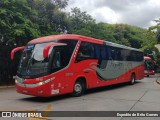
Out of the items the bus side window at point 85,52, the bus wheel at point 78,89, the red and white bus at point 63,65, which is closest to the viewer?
the red and white bus at point 63,65

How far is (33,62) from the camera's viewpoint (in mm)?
12211

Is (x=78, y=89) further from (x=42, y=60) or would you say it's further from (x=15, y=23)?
(x=15, y=23)

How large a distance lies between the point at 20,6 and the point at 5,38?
3.16m

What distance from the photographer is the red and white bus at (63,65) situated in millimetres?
11875

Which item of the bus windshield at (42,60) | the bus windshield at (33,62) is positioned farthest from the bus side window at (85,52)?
the bus windshield at (33,62)

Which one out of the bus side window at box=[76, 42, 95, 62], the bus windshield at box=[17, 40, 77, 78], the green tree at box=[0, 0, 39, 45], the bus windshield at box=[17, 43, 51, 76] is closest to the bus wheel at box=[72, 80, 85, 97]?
the bus side window at box=[76, 42, 95, 62]

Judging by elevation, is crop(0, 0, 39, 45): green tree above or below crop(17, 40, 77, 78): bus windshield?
above

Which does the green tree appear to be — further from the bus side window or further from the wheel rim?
the wheel rim

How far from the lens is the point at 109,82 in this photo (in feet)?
57.2

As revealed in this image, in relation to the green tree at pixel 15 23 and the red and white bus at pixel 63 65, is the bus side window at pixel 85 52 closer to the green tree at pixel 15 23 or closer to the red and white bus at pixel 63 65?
the red and white bus at pixel 63 65

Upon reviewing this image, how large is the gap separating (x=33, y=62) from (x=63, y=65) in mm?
1454

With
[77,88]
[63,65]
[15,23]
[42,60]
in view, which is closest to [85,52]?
[77,88]

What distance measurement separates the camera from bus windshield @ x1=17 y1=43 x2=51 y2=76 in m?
11.9

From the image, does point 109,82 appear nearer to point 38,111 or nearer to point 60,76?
point 60,76
